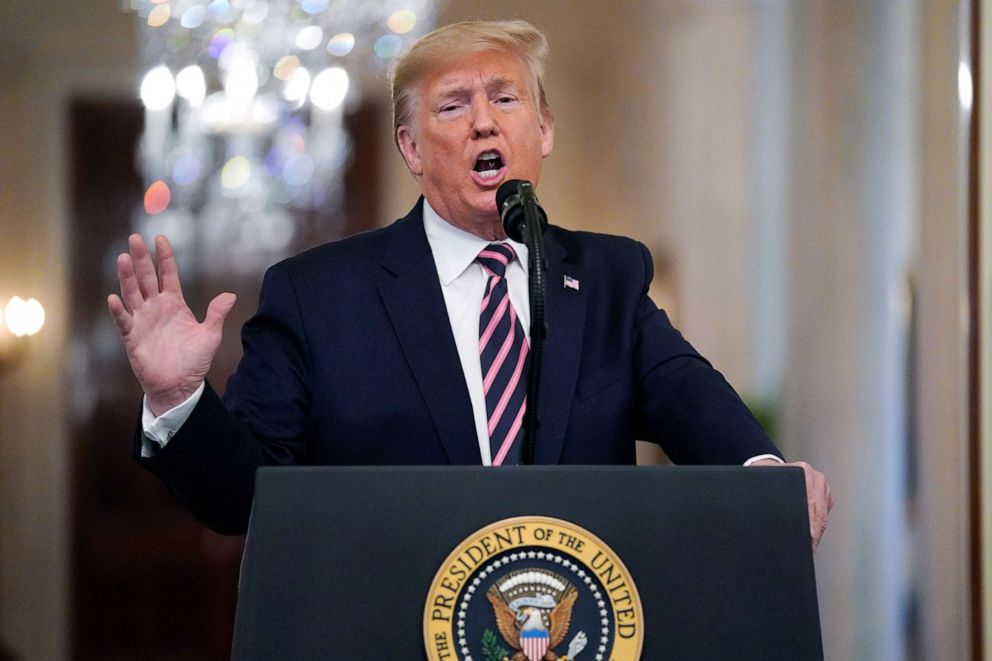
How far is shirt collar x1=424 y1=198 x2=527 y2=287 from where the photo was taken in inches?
67.0

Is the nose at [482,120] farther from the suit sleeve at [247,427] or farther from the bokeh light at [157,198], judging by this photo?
the bokeh light at [157,198]

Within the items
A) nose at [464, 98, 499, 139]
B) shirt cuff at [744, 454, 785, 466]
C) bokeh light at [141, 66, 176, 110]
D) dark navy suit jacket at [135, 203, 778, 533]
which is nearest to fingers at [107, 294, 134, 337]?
dark navy suit jacket at [135, 203, 778, 533]

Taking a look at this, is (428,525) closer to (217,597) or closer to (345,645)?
(345,645)

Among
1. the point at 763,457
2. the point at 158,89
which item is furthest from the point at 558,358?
the point at 158,89

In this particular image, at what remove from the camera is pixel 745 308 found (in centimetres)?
380

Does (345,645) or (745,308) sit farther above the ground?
(745,308)

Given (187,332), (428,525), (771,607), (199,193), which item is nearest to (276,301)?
(187,332)

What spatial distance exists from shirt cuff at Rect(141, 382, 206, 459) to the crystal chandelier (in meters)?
2.52

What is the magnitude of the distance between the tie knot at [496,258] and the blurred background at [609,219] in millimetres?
2132

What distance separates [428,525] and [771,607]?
0.30m

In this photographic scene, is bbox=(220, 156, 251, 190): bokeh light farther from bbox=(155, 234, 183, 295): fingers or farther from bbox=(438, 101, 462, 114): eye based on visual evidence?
bbox=(155, 234, 183, 295): fingers

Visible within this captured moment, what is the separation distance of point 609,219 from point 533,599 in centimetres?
289

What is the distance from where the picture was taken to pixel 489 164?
67.8 inches

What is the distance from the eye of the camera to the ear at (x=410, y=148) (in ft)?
5.96
